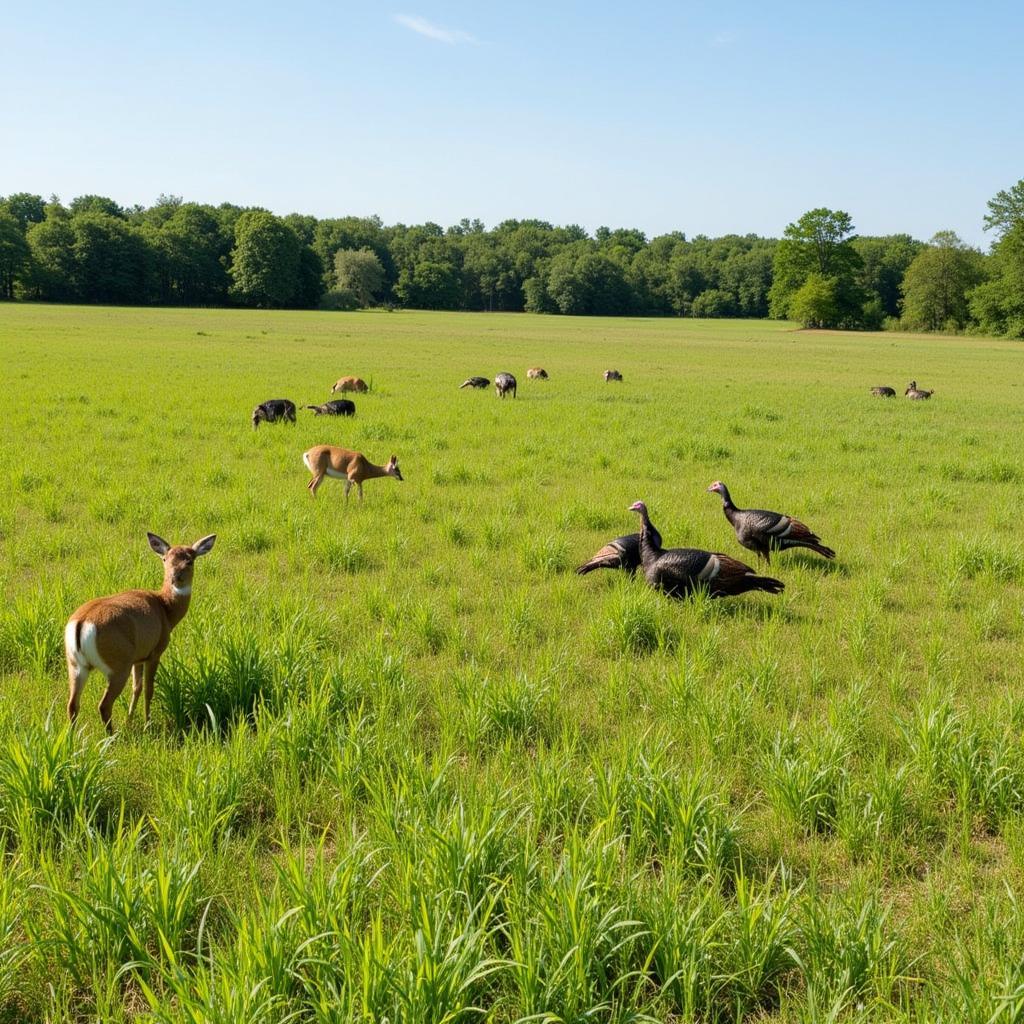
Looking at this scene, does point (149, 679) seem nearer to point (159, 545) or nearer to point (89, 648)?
point (89, 648)

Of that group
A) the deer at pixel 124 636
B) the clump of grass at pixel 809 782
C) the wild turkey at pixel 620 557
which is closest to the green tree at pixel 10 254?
the wild turkey at pixel 620 557

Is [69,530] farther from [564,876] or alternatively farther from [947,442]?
[947,442]

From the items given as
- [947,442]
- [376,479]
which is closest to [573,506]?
[376,479]

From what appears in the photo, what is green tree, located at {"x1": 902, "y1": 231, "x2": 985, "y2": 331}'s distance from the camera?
322ft

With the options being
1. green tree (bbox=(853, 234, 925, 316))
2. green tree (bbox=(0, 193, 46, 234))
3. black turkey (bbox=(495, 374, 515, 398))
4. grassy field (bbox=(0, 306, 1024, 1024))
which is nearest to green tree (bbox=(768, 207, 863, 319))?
green tree (bbox=(853, 234, 925, 316))

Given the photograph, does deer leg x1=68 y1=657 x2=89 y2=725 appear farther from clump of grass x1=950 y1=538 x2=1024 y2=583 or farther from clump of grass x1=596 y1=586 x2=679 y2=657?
clump of grass x1=950 y1=538 x2=1024 y2=583

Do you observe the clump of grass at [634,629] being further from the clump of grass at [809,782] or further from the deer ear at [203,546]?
the deer ear at [203,546]

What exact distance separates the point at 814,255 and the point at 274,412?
10912 centimetres

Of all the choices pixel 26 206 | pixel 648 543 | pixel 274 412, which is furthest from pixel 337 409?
pixel 26 206

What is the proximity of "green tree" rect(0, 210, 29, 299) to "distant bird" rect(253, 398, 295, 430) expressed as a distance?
10237 cm

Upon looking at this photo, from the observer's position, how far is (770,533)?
8281 millimetres

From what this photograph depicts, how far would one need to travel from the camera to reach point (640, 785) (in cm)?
376

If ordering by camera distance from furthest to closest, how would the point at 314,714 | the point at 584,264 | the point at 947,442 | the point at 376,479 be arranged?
the point at 584,264
the point at 947,442
the point at 376,479
the point at 314,714

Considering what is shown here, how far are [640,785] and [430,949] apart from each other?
1459mm
